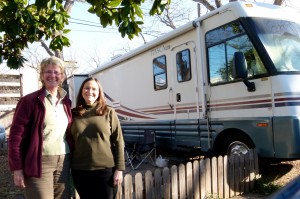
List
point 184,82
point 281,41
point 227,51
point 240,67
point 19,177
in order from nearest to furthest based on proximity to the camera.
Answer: point 19,177, point 240,67, point 281,41, point 227,51, point 184,82

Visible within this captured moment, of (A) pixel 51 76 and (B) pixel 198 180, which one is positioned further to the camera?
(B) pixel 198 180

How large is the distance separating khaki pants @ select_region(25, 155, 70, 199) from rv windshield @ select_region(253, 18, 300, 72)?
3.63 metres

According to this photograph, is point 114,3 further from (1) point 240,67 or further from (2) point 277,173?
(2) point 277,173

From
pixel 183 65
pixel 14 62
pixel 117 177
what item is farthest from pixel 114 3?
pixel 183 65

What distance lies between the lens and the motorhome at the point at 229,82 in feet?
17.0

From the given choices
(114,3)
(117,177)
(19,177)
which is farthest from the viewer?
(114,3)

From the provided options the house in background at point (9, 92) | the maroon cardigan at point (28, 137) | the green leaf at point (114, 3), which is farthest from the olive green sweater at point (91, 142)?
the house in background at point (9, 92)

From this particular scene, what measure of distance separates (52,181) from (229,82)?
391cm

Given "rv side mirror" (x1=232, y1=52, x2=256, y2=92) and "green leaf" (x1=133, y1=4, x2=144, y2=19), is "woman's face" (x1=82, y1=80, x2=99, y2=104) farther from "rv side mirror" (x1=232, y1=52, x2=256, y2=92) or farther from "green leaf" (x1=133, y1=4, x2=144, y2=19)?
"rv side mirror" (x1=232, y1=52, x2=256, y2=92)

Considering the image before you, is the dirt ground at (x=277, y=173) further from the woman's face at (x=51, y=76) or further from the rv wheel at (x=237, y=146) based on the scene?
the woman's face at (x=51, y=76)

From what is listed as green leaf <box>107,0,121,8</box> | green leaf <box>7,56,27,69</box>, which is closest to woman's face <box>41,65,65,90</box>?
green leaf <box>107,0,121,8</box>

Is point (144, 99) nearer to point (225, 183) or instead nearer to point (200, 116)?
point (200, 116)

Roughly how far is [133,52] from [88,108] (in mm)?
5824

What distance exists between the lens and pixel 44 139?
9.21ft
